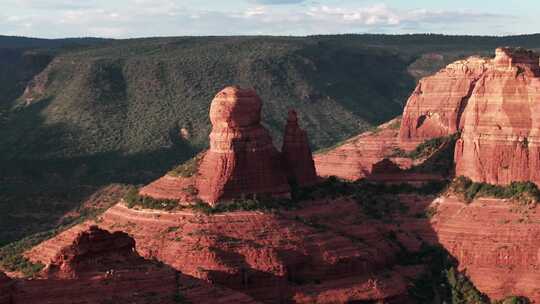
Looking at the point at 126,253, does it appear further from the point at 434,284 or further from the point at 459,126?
the point at 459,126

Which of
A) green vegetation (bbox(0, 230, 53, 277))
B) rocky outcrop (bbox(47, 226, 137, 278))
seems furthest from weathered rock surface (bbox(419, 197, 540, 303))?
green vegetation (bbox(0, 230, 53, 277))

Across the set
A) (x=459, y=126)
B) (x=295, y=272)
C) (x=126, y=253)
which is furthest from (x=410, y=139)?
(x=126, y=253)

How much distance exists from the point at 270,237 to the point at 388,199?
1763 cm

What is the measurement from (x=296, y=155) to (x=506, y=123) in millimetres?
15886

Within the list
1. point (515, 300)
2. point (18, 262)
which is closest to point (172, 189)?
point (18, 262)

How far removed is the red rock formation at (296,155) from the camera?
93812 millimetres

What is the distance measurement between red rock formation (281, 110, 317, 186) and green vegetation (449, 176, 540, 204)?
441 inches

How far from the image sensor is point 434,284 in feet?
287

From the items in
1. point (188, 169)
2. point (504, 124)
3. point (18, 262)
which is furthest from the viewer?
point (504, 124)

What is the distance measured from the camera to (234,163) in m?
87.5

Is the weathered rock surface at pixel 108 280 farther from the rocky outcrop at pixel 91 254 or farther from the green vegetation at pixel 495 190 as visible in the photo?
the green vegetation at pixel 495 190

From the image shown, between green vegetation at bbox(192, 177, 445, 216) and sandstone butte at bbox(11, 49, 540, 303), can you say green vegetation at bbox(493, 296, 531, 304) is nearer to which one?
sandstone butte at bbox(11, 49, 540, 303)

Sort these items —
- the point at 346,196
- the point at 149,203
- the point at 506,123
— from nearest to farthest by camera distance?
the point at 149,203
the point at 506,123
the point at 346,196

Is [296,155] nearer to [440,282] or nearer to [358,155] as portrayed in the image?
[440,282]
